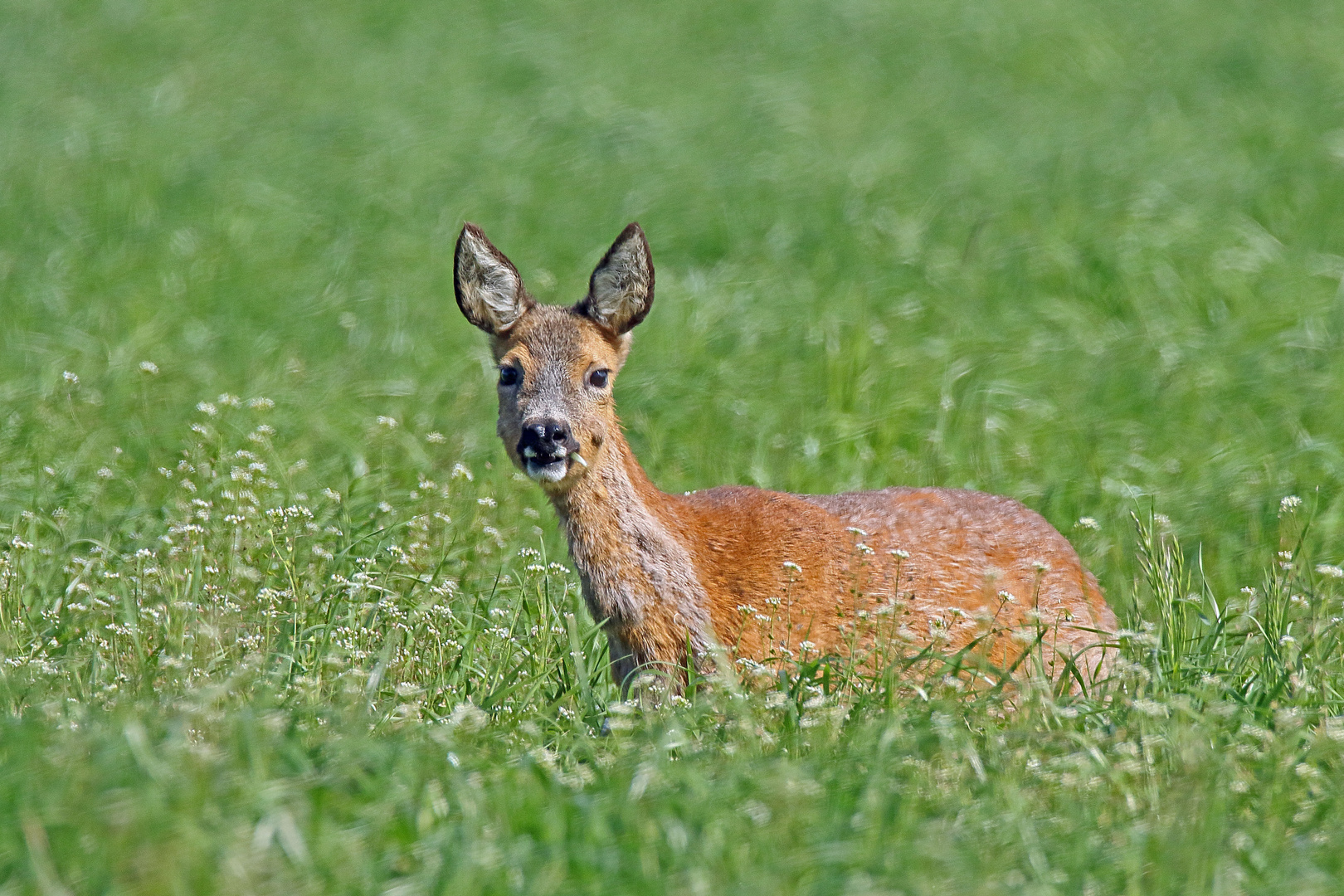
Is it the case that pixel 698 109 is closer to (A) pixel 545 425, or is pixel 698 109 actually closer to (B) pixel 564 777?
(A) pixel 545 425

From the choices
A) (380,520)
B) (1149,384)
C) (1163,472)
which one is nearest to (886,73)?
(1149,384)

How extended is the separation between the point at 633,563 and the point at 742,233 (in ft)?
19.1

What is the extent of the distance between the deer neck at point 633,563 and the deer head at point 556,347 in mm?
80

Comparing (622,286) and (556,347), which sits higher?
(622,286)

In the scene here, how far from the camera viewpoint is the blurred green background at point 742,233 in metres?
7.48

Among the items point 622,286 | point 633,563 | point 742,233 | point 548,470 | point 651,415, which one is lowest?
point 633,563

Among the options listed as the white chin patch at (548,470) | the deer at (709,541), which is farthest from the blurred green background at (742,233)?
the white chin patch at (548,470)

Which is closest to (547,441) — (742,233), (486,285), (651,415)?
(486,285)

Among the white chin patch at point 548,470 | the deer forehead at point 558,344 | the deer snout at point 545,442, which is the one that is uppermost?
the deer forehead at point 558,344

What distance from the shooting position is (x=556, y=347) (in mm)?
5551

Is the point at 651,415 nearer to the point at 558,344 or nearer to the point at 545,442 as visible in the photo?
the point at 558,344

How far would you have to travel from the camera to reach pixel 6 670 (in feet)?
13.4

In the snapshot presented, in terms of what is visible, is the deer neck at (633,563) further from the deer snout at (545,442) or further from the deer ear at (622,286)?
the deer ear at (622,286)

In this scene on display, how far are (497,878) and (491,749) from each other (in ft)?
2.63
